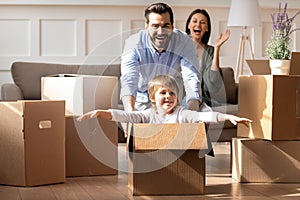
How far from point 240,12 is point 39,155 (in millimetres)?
2746

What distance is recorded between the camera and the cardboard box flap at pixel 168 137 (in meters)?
3.10

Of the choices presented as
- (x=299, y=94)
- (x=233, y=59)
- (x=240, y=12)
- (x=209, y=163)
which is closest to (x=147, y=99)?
(x=299, y=94)

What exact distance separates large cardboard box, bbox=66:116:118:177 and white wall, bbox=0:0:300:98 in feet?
6.50

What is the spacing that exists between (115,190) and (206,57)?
1339mm

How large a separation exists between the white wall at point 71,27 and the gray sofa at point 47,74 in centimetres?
81

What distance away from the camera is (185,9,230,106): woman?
168 inches

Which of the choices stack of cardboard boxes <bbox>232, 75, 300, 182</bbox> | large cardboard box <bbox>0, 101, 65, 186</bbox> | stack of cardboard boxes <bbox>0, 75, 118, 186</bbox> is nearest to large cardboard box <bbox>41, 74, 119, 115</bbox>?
stack of cardboard boxes <bbox>0, 75, 118, 186</bbox>

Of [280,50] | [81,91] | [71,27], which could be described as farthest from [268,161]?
[71,27]

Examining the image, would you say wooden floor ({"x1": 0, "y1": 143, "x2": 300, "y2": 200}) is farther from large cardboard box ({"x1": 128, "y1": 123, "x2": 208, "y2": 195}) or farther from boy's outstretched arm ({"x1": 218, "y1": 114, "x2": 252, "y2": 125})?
boy's outstretched arm ({"x1": 218, "y1": 114, "x2": 252, "y2": 125})

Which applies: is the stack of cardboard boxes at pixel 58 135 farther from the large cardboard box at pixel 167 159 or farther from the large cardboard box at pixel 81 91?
the large cardboard box at pixel 167 159

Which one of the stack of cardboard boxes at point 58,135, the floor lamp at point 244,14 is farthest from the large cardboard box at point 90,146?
the floor lamp at point 244,14

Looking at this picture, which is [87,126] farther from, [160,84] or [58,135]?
[160,84]

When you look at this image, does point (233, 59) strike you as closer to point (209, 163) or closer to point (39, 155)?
point (209, 163)

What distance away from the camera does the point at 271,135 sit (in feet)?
11.5
